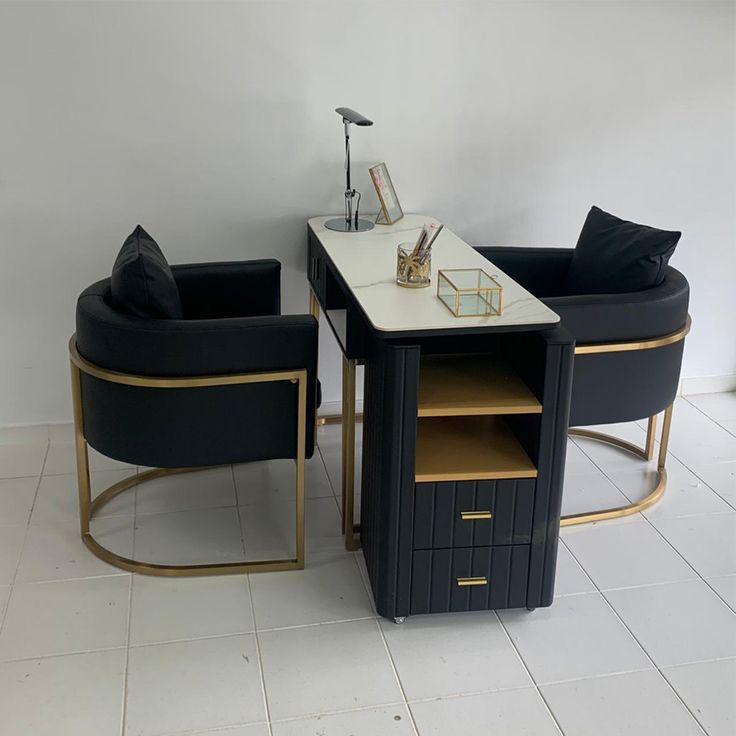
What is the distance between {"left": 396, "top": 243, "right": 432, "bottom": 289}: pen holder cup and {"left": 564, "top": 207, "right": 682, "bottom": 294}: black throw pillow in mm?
646

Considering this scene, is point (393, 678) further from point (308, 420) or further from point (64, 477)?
point (64, 477)

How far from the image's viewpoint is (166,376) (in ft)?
7.98

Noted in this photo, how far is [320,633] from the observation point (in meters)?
2.41

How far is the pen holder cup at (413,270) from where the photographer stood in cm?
254

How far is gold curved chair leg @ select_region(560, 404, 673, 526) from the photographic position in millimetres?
2936

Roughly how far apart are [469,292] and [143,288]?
0.80 m

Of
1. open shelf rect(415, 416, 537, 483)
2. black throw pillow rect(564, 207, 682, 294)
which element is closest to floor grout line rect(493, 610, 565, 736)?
open shelf rect(415, 416, 537, 483)

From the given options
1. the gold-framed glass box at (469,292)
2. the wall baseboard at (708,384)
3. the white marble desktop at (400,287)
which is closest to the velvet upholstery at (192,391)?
the white marble desktop at (400,287)

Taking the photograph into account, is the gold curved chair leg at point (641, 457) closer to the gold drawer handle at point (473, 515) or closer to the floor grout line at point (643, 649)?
the floor grout line at point (643, 649)

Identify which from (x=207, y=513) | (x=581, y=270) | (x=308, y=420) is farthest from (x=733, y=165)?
(x=207, y=513)

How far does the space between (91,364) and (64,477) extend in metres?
0.78

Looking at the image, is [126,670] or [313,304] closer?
[126,670]

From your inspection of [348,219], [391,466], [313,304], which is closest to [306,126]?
[348,219]

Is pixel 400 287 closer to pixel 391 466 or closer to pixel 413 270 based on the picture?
pixel 413 270
